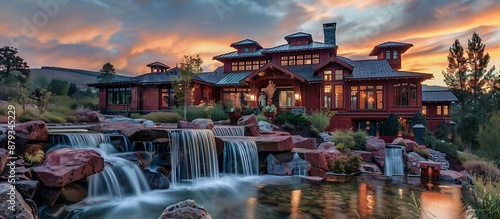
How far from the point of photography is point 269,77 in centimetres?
2533

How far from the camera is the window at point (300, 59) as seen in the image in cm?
2794

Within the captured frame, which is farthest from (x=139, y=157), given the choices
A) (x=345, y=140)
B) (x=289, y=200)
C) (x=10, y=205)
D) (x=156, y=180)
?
(x=345, y=140)

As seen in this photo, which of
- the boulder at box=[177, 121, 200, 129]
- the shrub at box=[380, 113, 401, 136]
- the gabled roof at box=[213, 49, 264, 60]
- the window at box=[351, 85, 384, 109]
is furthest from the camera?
the gabled roof at box=[213, 49, 264, 60]

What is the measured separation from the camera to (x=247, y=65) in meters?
30.5

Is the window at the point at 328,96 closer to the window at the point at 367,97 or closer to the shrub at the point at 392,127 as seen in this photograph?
the window at the point at 367,97

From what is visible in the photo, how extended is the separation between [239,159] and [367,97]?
56.8ft

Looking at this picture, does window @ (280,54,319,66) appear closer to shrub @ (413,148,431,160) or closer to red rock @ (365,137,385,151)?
red rock @ (365,137,385,151)

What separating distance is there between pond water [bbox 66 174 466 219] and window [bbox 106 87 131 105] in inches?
845

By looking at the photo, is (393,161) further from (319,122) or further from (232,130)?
(232,130)

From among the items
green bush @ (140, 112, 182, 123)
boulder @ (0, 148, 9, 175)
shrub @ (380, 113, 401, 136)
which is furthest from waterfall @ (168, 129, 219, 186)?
shrub @ (380, 113, 401, 136)

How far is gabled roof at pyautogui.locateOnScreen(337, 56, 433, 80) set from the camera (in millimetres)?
22594

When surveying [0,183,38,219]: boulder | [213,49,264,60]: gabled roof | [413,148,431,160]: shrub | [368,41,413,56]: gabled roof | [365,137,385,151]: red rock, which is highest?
[368,41,413,56]: gabled roof

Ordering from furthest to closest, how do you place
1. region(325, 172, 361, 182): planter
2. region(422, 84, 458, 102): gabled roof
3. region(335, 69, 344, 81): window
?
region(422, 84, 458, 102): gabled roof → region(335, 69, 344, 81): window → region(325, 172, 361, 182): planter

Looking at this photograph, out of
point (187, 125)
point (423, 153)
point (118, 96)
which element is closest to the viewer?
point (187, 125)
